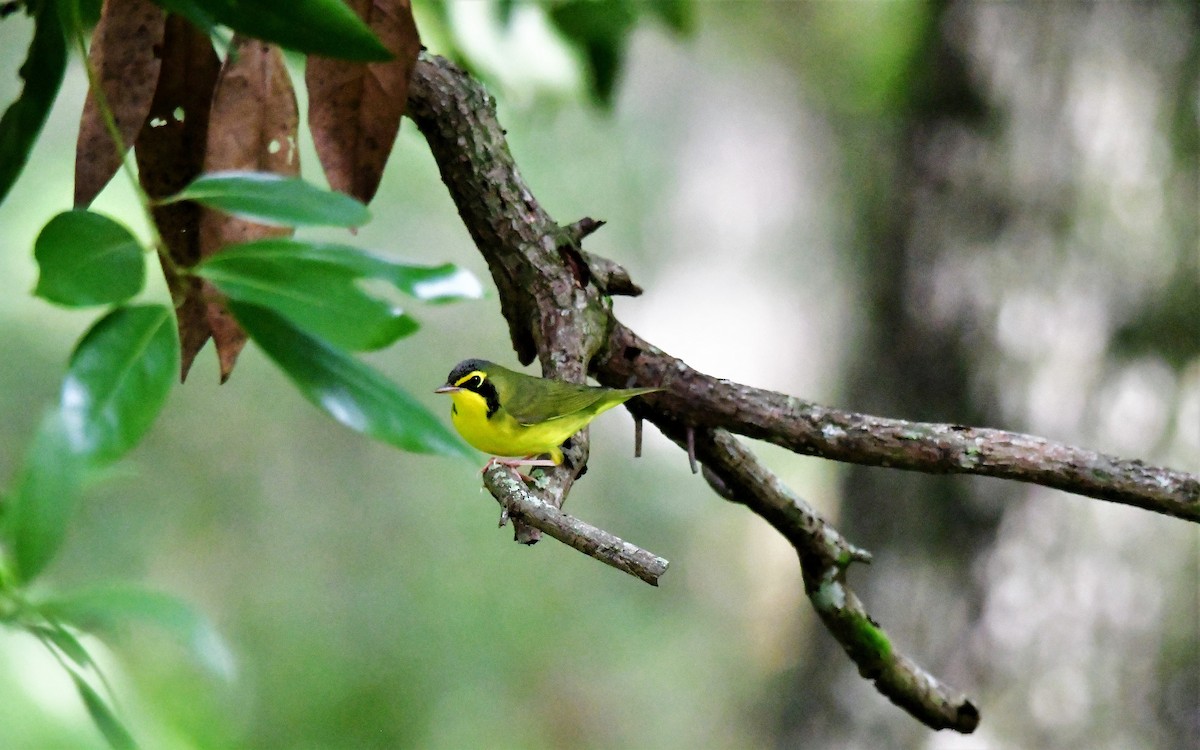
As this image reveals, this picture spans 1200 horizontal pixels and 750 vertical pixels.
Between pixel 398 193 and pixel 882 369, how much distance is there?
2361mm

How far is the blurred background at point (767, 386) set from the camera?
10.7ft

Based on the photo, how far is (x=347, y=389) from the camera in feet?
1.94

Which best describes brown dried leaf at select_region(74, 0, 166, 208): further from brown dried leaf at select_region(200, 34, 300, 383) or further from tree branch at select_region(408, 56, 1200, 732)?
tree branch at select_region(408, 56, 1200, 732)

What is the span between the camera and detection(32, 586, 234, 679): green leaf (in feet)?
2.07

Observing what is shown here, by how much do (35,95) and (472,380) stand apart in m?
1.16

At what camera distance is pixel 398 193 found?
195 inches

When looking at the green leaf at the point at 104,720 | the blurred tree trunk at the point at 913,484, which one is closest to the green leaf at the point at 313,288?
the green leaf at the point at 104,720

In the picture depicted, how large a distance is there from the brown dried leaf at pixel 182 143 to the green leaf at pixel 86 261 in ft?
1.48

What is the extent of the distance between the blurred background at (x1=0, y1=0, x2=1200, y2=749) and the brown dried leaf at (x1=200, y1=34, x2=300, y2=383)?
0.85 meters

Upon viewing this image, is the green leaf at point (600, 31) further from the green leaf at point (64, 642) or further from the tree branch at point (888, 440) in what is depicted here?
the green leaf at point (64, 642)

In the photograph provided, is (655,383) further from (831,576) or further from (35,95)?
(35,95)

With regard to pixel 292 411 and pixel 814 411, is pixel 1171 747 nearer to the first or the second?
pixel 814 411

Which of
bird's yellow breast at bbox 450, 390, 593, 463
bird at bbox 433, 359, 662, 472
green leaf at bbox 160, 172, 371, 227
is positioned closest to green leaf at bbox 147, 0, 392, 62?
green leaf at bbox 160, 172, 371, 227

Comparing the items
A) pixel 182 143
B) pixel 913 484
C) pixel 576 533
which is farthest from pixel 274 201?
pixel 913 484
